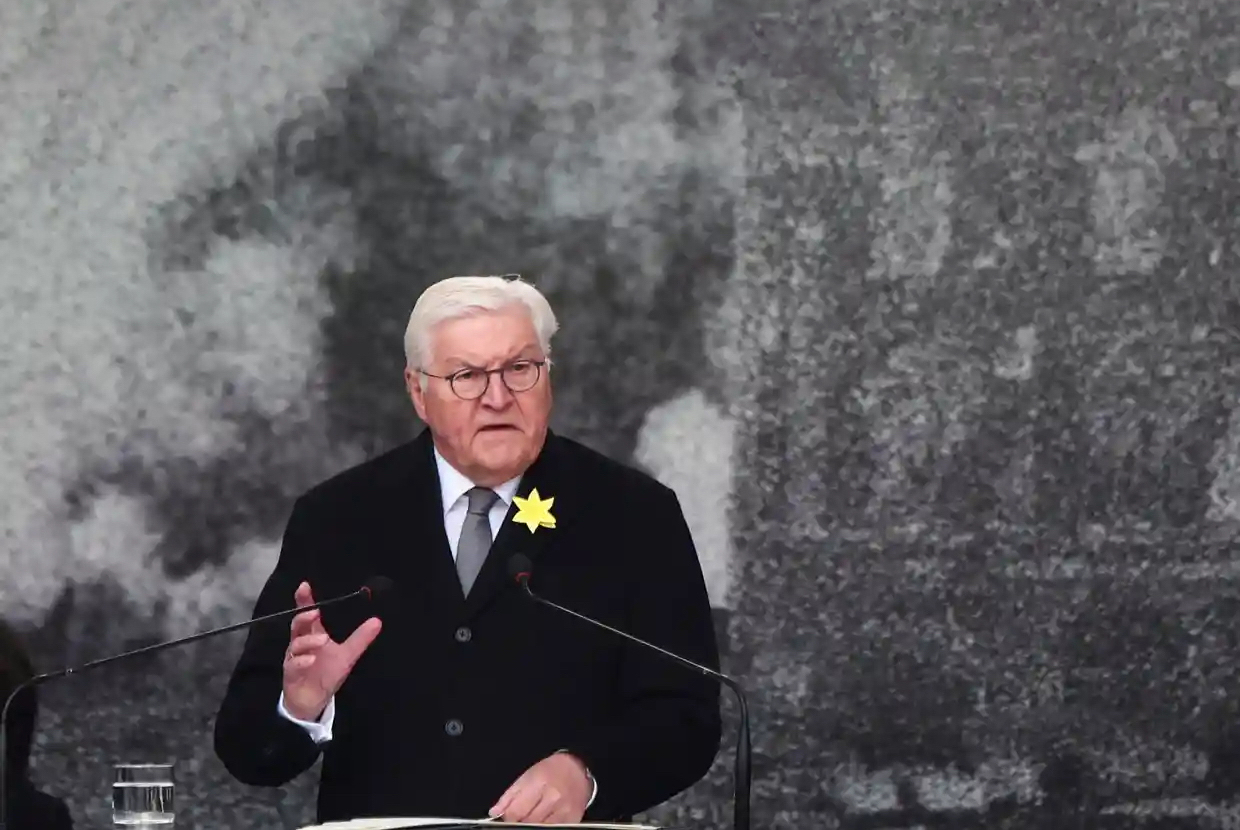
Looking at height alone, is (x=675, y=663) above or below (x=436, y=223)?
below

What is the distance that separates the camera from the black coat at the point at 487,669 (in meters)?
2.50

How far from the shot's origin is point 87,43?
3.37m

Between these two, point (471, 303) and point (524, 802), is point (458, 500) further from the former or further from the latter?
point (524, 802)

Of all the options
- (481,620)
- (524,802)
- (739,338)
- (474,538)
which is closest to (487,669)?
(481,620)

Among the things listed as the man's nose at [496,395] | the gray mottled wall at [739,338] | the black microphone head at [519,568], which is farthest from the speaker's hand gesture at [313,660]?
the gray mottled wall at [739,338]

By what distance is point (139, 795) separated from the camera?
7.47 ft

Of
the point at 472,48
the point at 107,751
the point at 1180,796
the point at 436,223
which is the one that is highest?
the point at 472,48

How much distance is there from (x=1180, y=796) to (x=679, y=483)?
1185 millimetres

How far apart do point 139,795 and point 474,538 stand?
65 cm

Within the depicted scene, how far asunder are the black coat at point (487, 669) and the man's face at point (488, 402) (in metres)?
0.07

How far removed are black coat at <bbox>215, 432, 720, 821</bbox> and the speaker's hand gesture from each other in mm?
66

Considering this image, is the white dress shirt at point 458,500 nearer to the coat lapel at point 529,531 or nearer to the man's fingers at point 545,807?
the coat lapel at point 529,531

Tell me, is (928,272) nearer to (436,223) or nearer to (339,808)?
(436,223)

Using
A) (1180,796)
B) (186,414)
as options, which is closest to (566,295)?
(186,414)
